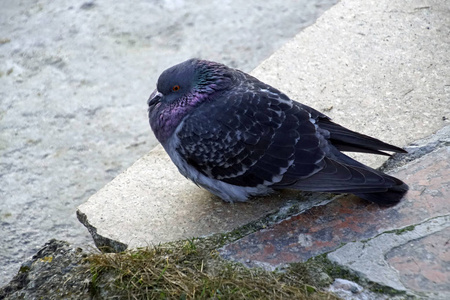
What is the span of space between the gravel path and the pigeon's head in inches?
49.0

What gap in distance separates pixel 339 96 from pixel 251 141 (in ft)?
3.65

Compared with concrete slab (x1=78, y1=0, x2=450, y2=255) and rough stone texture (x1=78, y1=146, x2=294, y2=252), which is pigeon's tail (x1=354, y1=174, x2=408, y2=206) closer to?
concrete slab (x1=78, y1=0, x2=450, y2=255)

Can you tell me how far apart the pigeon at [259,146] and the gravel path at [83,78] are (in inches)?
53.0

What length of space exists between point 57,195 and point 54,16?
2.70 meters

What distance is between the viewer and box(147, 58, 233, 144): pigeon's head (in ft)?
12.2

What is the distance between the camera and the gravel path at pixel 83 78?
4.86 m

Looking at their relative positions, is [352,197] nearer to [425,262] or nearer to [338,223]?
[338,223]

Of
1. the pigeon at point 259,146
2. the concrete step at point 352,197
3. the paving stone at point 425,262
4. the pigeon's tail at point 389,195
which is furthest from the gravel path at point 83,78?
the paving stone at point 425,262

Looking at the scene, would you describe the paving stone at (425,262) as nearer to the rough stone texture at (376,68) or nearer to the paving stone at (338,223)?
the paving stone at (338,223)

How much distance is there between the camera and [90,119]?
222 inches

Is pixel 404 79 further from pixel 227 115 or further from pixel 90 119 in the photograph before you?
pixel 90 119

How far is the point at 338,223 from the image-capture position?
334 centimetres

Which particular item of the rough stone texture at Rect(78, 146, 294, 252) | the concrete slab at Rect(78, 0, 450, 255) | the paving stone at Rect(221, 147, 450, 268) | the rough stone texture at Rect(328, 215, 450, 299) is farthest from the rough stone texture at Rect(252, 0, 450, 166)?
the rough stone texture at Rect(78, 146, 294, 252)

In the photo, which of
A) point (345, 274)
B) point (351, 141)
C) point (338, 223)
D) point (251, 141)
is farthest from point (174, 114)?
point (345, 274)
